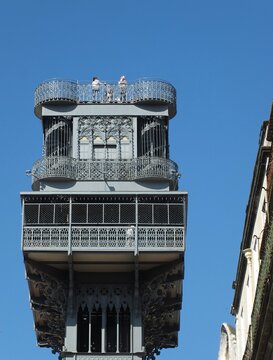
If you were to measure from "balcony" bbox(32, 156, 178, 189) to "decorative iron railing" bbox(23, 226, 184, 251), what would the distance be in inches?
105

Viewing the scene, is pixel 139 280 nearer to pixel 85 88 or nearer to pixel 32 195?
pixel 32 195

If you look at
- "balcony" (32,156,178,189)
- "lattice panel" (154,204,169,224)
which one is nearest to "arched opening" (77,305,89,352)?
"lattice panel" (154,204,169,224)

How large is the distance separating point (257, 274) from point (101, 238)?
1437 cm

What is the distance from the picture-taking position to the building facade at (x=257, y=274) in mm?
28500

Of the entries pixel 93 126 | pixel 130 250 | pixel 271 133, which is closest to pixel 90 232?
pixel 130 250

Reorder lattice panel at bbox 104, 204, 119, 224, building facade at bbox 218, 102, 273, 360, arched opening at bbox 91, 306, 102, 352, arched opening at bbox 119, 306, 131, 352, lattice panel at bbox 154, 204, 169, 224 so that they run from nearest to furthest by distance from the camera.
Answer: building facade at bbox 218, 102, 273, 360, lattice panel at bbox 104, 204, 119, 224, lattice panel at bbox 154, 204, 169, 224, arched opening at bbox 119, 306, 131, 352, arched opening at bbox 91, 306, 102, 352

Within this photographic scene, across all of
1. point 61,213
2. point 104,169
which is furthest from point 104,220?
point 104,169

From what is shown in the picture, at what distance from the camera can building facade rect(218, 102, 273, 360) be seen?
28.5 metres

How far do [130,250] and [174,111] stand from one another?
7924 millimetres

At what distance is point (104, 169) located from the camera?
50.9m

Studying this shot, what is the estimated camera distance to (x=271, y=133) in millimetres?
29391

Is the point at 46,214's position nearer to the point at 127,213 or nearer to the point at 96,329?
the point at 127,213

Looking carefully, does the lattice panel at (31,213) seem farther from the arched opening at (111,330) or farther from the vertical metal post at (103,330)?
the arched opening at (111,330)

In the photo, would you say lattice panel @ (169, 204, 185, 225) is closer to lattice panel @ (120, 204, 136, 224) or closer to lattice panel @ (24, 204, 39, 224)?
lattice panel @ (120, 204, 136, 224)
